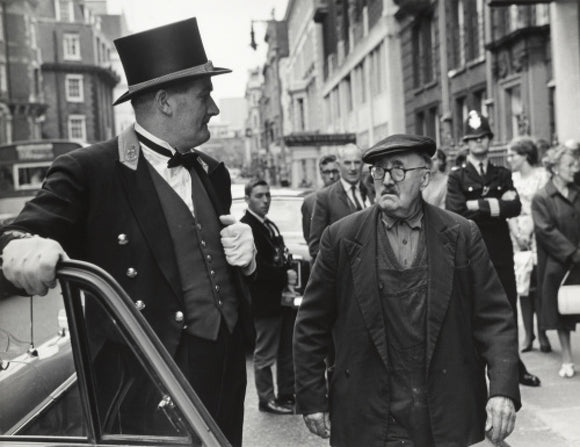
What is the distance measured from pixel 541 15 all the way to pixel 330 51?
3914 cm

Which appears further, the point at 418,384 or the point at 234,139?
the point at 234,139

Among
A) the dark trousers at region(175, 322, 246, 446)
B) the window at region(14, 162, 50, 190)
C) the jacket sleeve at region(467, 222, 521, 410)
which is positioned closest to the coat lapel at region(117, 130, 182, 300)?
the dark trousers at region(175, 322, 246, 446)

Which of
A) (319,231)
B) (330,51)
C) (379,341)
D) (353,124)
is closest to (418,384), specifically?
(379,341)

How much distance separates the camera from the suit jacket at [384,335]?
10.3 ft

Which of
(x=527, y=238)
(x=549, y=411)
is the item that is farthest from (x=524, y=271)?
(x=549, y=411)

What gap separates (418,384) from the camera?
10.3 ft

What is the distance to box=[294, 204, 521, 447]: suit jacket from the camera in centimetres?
314

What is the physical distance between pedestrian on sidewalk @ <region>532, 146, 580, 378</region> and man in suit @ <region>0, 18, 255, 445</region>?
458cm

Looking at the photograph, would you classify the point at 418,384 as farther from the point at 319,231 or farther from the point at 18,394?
the point at 319,231

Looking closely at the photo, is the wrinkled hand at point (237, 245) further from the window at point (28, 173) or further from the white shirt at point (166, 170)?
the window at point (28, 173)

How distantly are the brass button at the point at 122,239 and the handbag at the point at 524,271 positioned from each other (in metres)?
5.93

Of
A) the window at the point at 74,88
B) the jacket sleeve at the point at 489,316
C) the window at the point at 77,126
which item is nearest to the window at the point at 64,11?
the window at the point at 74,88

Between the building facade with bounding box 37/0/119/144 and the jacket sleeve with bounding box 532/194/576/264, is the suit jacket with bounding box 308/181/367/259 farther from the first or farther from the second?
the building facade with bounding box 37/0/119/144

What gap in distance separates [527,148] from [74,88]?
251ft
